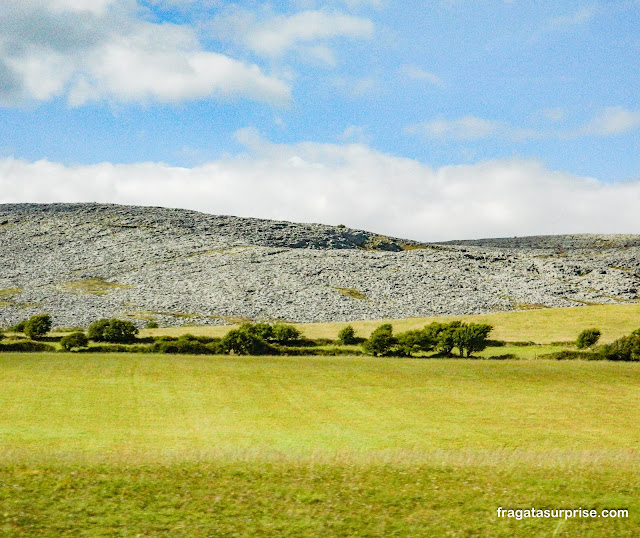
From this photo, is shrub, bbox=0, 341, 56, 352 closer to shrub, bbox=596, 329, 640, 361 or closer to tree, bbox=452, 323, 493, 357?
tree, bbox=452, 323, 493, 357

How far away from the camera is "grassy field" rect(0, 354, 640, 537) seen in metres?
18.2

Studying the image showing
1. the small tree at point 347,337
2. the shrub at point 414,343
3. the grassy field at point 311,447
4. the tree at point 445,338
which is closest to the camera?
the grassy field at point 311,447

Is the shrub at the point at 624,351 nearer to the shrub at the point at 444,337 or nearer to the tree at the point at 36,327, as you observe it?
the shrub at the point at 444,337

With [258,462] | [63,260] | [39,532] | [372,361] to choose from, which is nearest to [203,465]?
[258,462]

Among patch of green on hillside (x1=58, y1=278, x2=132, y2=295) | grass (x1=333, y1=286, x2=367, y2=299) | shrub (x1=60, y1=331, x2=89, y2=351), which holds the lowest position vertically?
shrub (x1=60, y1=331, x2=89, y2=351)

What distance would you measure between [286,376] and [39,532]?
33.4 metres

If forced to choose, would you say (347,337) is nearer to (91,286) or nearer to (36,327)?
(36,327)

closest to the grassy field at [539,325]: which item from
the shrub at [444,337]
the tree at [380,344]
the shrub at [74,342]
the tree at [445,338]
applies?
the shrub at [444,337]

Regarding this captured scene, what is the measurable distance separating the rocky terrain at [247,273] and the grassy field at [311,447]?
47553 millimetres

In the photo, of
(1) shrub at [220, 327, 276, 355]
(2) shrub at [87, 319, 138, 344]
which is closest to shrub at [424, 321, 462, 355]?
(1) shrub at [220, 327, 276, 355]

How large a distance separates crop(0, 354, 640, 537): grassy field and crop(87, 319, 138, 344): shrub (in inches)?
457

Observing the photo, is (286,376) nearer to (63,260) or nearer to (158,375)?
(158,375)

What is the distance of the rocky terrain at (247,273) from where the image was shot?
10262cm

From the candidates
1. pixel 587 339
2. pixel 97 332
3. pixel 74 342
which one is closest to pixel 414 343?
pixel 587 339
